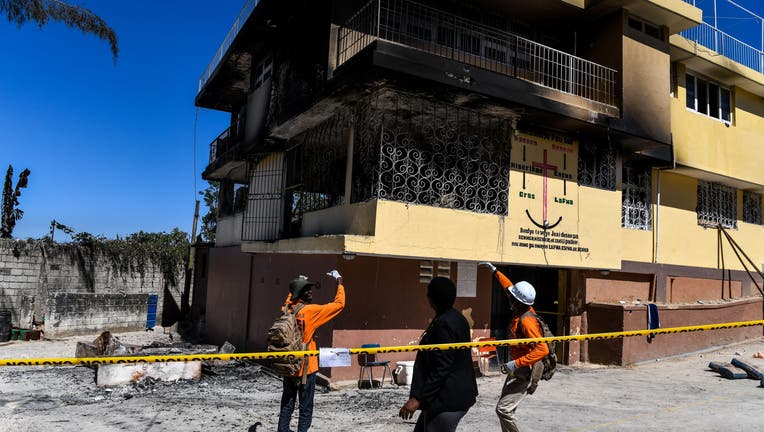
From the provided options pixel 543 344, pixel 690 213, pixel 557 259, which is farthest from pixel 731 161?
pixel 543 344

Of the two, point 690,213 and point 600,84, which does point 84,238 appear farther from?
point 690,213

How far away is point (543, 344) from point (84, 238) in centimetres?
1768

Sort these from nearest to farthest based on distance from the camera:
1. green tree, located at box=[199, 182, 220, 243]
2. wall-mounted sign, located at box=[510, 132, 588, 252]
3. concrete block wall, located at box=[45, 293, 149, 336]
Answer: wall-mounted sign, located at box=[510, 132, 588, 252] → concrete block wall, located at box=[45, 293, 149, 336] → green tree, located at box=[199, 182, 220, 243]

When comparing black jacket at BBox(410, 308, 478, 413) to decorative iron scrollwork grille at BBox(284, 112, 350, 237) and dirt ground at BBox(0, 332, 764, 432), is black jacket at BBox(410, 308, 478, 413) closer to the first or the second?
dirt ground at BBox(0, 332, 764, 432)

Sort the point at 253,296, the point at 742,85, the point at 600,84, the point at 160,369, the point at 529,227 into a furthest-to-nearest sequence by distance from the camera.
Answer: the point at 742,85
the point at 253,296
the point at 600,84
the point at 529,227
the point at 160,369

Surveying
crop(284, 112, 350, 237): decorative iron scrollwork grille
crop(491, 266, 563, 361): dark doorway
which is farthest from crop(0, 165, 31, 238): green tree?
crop(491, 266, 563, 361): dark doorway

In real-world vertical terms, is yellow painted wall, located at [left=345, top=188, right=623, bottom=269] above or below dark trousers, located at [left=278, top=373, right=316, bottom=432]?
above

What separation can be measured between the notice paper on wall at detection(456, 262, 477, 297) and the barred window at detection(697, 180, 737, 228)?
26.1 feet

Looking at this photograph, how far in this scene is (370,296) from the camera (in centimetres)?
952

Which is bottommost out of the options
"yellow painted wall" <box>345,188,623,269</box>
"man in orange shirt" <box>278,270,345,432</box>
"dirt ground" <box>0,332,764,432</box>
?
"dirt ground" <box>0,332,764,432</box>

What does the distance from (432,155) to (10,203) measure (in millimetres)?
17762

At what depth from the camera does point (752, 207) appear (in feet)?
52.9

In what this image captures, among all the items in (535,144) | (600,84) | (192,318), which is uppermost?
(600,84)

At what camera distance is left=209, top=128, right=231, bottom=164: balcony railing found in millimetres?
16538
